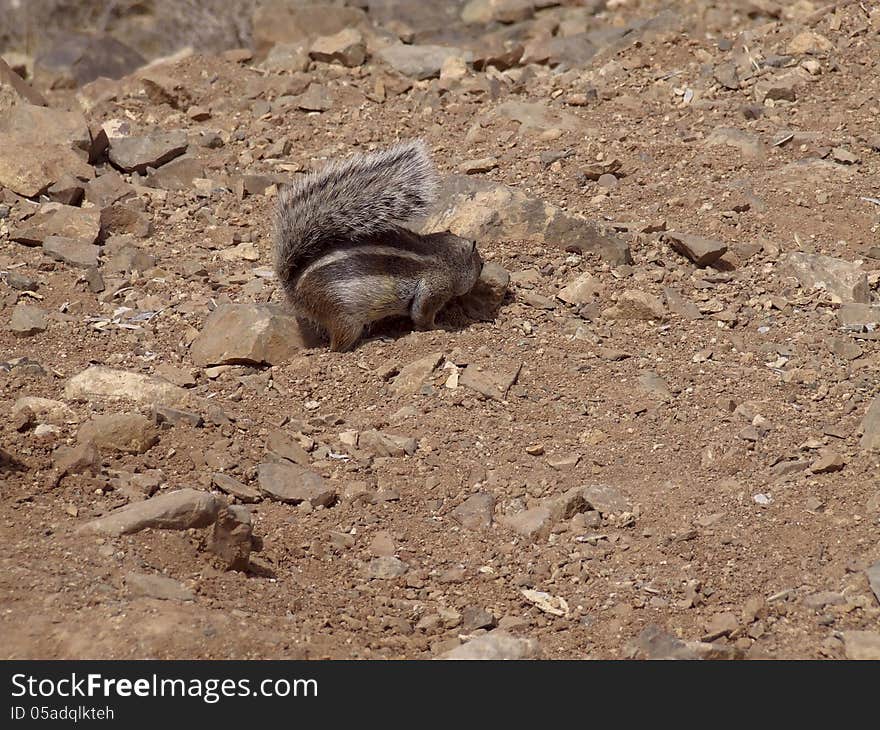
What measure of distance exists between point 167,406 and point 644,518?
7.76ft

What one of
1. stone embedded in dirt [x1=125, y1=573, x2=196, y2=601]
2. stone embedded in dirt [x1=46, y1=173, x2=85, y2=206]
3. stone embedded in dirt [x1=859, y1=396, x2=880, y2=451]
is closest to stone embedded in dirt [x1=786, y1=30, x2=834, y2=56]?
stone embedded in dirt [x1=859, y1=396, x2=880, y2=451]

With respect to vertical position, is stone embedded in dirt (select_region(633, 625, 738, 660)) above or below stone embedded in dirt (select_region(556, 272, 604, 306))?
below

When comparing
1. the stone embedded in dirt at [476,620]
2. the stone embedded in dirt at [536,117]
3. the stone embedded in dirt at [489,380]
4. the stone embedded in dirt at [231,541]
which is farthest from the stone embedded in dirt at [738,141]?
the stone embedded in dirt at [231,541]

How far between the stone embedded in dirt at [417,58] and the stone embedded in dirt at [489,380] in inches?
182

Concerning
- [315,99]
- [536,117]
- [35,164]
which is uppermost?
[536,117]

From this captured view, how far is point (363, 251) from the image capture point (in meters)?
6.69

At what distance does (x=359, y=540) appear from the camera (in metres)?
5.21

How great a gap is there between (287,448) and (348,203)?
5.09 ft

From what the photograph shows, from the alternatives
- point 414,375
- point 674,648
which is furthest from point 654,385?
point 674,648

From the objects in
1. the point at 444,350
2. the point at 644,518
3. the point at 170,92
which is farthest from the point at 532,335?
the point at 170,92

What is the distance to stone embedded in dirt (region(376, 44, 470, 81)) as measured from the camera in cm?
1026

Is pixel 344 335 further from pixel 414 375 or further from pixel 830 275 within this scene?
pixel 830 275

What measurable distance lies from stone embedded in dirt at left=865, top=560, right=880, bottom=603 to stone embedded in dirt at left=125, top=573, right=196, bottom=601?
8.60 feet

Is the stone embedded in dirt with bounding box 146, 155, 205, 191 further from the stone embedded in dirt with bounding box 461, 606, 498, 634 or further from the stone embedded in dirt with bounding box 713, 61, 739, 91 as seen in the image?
the stone embedded in dirt with bounding box 461, 606, 498, 634
